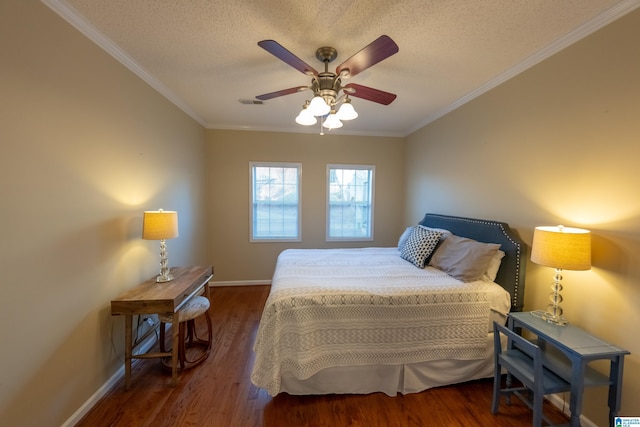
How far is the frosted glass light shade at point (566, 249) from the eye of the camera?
4.80ft

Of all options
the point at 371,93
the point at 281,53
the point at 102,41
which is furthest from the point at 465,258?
the point at 102,41

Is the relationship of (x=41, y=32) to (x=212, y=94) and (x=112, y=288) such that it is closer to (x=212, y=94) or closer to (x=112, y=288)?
(x=212, y=94)

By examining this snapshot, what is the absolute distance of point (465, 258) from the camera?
86.0 inches

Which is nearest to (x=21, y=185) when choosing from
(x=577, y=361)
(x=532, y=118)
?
(x=577, y=361)

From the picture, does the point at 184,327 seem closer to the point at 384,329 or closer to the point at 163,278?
the point at 163,278

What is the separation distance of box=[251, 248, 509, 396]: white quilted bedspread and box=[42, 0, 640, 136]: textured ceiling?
182cm

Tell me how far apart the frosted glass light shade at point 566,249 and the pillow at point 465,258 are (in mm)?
546

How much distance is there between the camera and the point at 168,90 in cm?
268

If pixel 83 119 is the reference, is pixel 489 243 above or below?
below

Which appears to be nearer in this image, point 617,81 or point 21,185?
point 21,185

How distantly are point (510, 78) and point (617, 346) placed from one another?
2108 mm

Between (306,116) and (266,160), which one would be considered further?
(266,160)

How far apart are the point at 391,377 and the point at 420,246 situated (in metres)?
1.24

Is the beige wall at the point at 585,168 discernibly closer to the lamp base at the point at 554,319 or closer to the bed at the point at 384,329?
the lamp base at the point at 554,319
